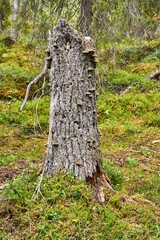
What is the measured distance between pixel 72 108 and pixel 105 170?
1.22 metres

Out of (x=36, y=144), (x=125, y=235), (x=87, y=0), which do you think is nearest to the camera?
(x=125, y=235)

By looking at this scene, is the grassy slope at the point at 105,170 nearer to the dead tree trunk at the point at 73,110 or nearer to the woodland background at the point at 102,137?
the woodland background at the point at 102,137

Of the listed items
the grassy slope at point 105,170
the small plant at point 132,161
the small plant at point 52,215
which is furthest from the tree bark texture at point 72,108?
the small plant at point 132,161

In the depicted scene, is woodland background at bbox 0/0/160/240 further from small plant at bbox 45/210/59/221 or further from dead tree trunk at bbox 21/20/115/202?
dead tree trunk at bbox 21/20/115/202

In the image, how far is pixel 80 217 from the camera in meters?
3.22

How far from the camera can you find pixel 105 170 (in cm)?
436

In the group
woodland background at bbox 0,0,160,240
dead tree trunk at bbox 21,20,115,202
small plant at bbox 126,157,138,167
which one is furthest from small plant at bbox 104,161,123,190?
small plant at bbox 126,157,138,167

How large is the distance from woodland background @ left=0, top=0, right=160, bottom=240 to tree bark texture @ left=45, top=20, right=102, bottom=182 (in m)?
0.21

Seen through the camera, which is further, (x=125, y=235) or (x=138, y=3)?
(x=138, y=3)

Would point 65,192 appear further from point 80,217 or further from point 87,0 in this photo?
point 87,0

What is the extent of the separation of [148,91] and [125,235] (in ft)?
22.0

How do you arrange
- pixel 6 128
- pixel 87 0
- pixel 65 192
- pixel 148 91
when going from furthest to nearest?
pixel 148 91 → pixel 87 0 → pixel 6 128 → pixel 65 192

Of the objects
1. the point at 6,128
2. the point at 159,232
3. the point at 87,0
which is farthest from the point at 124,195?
the point at 87,0

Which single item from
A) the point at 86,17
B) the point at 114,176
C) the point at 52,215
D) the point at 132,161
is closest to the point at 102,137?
the point at 132,161
